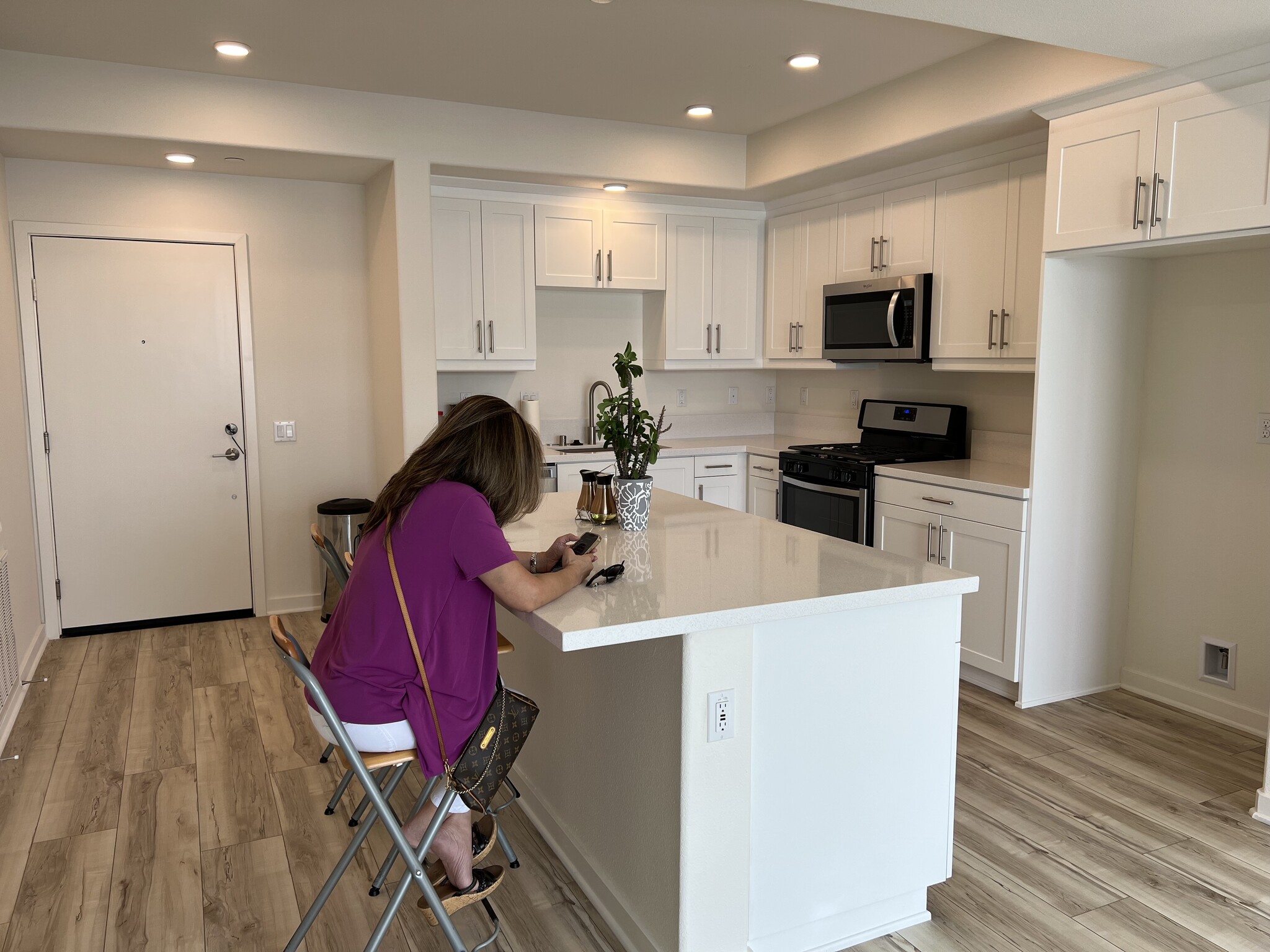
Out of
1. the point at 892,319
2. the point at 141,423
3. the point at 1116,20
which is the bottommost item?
the point at 141,423

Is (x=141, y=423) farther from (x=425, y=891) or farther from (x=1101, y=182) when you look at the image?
(x=1101, y=182)

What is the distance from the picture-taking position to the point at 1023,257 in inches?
148

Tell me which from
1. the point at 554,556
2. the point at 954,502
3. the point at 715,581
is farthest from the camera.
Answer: the point at 954,502

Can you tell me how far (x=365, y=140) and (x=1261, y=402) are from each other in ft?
12.5

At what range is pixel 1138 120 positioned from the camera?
303 centimetres

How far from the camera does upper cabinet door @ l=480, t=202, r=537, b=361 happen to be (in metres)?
4.73

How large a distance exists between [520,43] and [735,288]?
2.22 meters

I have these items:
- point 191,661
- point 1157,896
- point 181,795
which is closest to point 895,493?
point 1157,896

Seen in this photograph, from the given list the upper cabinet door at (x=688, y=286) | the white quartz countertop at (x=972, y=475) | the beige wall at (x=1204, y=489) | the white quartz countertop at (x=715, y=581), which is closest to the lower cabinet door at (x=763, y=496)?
the upper cabinet door at (x=688, y=286)

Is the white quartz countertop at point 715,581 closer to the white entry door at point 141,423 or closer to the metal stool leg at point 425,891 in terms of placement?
the metal stool leg at point 425,891

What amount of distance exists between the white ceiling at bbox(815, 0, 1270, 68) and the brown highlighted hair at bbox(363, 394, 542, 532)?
1.27 metres

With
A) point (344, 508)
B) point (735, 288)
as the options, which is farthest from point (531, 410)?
point (735, 288)

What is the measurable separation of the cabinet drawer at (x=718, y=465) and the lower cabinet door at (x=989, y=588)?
1.57m

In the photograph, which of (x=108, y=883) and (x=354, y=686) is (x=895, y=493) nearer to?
(x=354, y=686)
